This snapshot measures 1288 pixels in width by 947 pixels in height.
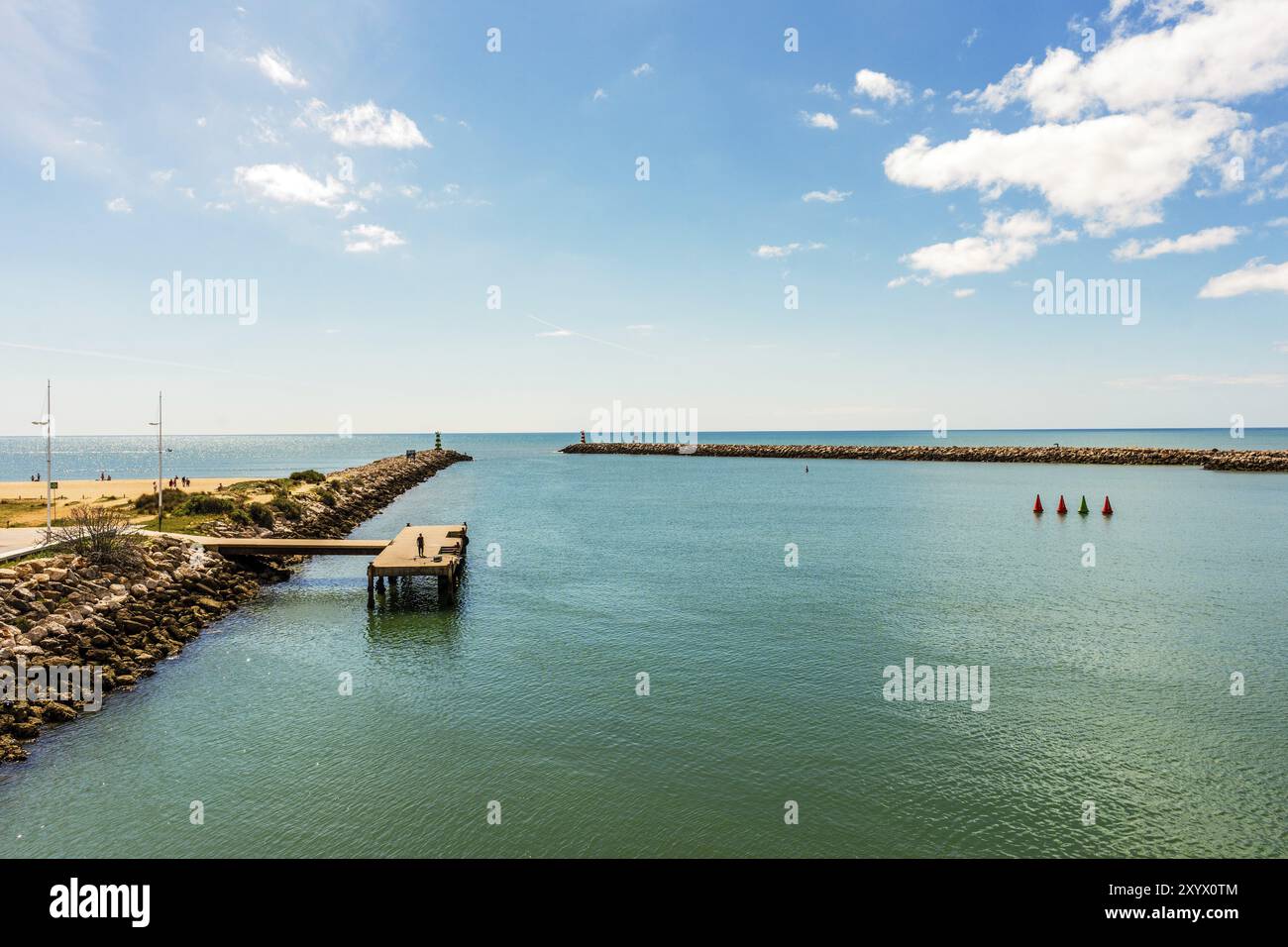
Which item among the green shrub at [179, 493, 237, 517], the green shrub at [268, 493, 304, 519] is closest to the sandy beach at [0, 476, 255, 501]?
the green shrub at [268, 493, 304, 519]

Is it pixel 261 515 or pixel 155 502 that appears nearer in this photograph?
pixel 261 515

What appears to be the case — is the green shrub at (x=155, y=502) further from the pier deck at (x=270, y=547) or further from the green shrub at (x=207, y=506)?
the pier deck at (x=270, y=547)

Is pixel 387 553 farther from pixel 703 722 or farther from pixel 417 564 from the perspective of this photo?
pixel 703 722

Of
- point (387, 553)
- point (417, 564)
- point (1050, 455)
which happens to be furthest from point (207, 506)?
point (1050, 455)

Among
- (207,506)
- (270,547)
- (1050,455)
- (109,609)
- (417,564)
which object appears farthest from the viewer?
(1050,455)

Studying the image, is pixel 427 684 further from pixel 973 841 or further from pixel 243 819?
pixel 973 841

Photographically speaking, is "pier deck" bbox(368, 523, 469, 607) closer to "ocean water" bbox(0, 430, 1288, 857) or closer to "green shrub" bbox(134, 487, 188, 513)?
"ocean water" bbox(0, 430, 1288, 857)
